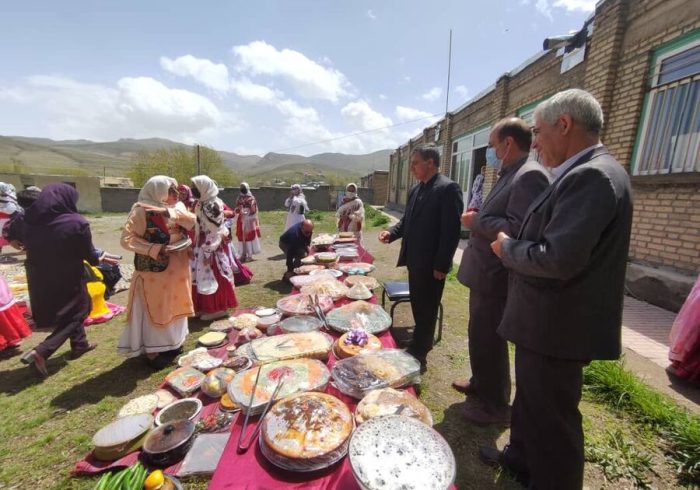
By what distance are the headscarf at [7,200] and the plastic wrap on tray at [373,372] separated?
841 centimetres

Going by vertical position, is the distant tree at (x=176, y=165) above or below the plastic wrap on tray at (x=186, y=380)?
above

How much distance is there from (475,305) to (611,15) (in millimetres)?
5800

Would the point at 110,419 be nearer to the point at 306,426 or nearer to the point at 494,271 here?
the point at 306,426

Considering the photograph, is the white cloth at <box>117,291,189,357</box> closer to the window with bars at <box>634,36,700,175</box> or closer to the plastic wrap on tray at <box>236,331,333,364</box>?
the plastic wrap on tray at <box>236,331,333,364</box>

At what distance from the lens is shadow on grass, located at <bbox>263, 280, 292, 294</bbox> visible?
569 centimetres

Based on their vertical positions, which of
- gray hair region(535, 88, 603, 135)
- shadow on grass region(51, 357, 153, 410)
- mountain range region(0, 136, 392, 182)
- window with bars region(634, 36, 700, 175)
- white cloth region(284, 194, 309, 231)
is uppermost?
mountain range region(0, 136, 392, 182)

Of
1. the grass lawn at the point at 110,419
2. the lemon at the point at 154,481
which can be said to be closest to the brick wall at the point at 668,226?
the grass lawn at the point at 110,419

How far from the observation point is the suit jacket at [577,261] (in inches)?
48.3

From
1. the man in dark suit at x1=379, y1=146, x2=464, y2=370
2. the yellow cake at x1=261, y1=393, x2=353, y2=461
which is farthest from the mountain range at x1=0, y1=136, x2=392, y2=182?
the yellow cake at x1=261, y1=393, x2=353, y2=461

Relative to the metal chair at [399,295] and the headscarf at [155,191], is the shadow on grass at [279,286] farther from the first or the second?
the headscarf at [155,191]

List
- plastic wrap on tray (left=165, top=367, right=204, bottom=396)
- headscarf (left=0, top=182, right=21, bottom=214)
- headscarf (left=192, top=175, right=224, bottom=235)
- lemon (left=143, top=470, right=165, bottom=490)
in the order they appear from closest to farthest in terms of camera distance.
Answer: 1. lemon (left=143, top=470, right=165, bottom=490)
2. plastic wrap on tray (left=165, top=367, right=204, bottom=396)
3. headscarf (left=192, top=175, right=224, bottom=235)
4. headscarf (left=0, top=182, right=21, bottom=214)

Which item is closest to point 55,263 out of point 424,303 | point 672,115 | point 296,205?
point 424,303

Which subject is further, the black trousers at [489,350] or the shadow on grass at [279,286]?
the shadow on grass at [279,286]

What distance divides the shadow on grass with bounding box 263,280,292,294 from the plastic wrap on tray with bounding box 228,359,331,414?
3.88 metres
